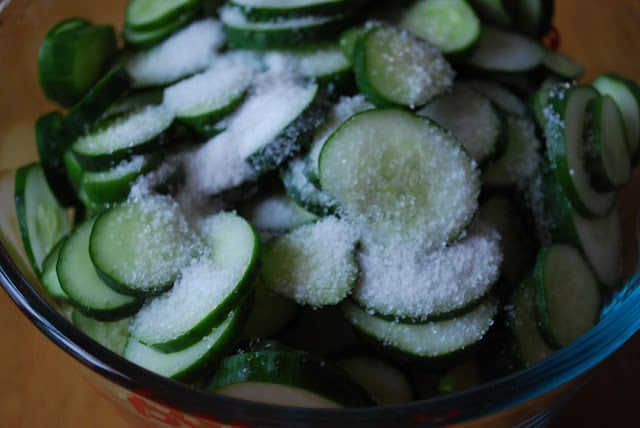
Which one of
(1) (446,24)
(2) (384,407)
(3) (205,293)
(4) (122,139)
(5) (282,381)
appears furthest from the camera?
(1) (446,24)

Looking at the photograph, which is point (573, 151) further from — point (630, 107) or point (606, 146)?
point (630, 107)

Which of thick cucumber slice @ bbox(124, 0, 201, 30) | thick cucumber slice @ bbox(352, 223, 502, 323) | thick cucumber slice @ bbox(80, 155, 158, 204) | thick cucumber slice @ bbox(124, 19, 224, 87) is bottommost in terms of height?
thick cucumber slice @ bbox(352, 223, 502, 323)

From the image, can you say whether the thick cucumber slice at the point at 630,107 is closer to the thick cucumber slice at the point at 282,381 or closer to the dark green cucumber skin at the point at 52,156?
the thick cucumber slice at the point at 282,381

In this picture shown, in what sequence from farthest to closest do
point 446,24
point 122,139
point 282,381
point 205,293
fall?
point 446,24, point 122,139, point 205,293, point 282,381

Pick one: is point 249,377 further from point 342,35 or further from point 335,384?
point 342,35

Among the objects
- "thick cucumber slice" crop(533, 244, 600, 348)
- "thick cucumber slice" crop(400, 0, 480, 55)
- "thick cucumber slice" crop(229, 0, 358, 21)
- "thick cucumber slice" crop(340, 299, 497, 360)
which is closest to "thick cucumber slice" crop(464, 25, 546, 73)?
"thick cucumber slice" crop(400, 0, 480, 55)

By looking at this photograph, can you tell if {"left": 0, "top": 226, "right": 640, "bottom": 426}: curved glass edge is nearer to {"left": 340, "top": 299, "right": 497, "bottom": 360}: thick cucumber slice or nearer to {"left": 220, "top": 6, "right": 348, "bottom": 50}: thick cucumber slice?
{"left": 340, "top": 299, "right": 497, "bottom": 360}: thick cucumber slice

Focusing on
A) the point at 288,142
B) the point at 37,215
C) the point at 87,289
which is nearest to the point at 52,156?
the point at 37,215

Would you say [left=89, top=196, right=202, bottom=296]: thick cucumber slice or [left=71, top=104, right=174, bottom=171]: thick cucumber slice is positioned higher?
[left=71, top=104, right=174, bottom=171]: thick cucumber slice
